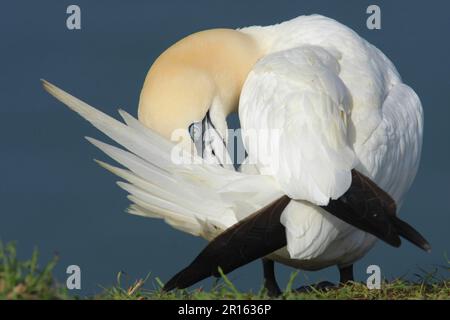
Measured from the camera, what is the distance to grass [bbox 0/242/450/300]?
231 inches

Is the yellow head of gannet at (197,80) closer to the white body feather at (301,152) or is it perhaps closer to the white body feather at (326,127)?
the white body feather at (326,127)

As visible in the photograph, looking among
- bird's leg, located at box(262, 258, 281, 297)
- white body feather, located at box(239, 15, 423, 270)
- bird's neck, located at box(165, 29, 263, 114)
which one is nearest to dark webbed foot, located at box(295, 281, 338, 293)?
white body feather, located at box(239, 15, 423, 270)

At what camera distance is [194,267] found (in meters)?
8.16

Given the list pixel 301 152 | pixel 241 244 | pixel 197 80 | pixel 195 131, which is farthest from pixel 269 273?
pixel 301 152

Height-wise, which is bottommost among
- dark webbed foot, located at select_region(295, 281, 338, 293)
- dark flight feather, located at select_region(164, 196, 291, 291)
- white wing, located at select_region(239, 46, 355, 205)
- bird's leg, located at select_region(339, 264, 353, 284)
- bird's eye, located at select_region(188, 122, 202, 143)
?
bird's leg, located at select_region(339, 264, 353, 284)

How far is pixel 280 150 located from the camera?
822 centimetres

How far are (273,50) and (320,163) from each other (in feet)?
7.77

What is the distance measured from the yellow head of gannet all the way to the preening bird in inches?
0.4

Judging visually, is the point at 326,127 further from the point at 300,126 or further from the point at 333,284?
the point at 333,284

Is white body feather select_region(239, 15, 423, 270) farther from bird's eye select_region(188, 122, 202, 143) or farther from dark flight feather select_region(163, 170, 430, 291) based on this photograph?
bird's eye select_region(188, 122, 202, 143)

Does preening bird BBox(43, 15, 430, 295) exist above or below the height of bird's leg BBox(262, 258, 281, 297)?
above

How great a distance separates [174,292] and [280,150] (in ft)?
3.69

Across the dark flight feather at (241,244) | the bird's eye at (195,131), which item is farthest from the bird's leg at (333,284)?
the bird's eye at (195,131)

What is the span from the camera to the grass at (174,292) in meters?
5.86
